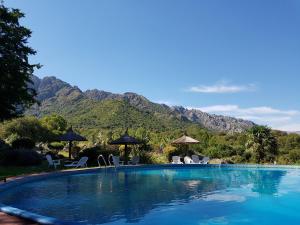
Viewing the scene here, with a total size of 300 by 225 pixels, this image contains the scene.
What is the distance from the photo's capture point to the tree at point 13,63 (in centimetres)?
1841

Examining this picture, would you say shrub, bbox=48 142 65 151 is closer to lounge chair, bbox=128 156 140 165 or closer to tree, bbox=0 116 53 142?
tree, bbox=0 116 53 142

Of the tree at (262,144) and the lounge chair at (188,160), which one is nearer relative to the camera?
the lounge chair at (188,160)

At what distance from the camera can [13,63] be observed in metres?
18.6

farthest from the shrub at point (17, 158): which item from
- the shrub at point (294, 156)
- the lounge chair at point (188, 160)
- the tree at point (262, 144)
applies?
the shrub at point (294, 156)

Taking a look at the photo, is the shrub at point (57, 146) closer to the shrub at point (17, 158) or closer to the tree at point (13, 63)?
the tree at point (13, 63)

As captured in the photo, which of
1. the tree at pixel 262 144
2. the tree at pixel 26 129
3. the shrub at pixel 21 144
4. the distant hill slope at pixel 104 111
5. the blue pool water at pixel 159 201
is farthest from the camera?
the distant hill slope at pixel 104 111

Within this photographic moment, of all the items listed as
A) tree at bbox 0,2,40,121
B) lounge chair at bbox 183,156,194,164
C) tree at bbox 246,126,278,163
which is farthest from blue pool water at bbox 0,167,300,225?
tree at bbox 246,126,278,163

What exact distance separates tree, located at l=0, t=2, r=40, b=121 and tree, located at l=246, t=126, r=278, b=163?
15.1 metres

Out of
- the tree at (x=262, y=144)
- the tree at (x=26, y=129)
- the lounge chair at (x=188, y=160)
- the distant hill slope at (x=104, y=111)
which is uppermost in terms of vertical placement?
the distant hill slope at (x=104, y=111)

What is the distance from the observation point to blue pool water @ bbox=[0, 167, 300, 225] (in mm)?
9008

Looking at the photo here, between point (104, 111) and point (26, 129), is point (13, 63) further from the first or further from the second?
point (104, 111)

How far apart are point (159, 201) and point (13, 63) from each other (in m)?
11.5

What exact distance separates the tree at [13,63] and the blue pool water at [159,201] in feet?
16.8

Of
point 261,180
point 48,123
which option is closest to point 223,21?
point 261,180
